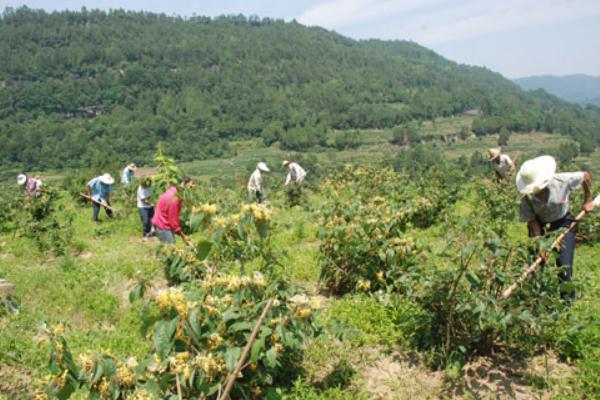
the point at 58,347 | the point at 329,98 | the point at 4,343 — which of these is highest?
the point at 329,98

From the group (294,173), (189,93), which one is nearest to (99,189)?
(294,173)

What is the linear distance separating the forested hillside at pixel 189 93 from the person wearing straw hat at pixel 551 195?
84724mm

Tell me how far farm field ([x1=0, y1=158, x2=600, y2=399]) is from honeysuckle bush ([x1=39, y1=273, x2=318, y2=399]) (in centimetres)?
6

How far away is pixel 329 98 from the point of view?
135 meters

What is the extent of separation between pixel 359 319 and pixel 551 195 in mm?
2247

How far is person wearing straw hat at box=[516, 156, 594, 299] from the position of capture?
4188 mm

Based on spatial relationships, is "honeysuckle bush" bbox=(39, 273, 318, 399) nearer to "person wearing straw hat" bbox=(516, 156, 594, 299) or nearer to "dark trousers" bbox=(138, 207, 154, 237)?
"person wearing straw hat" bbox=(516, 156, 594, 299)

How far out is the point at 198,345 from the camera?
297 cm

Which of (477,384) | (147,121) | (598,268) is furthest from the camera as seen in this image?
(147,121)

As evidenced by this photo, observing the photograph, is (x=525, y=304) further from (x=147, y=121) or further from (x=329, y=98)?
(x=329, y=98)

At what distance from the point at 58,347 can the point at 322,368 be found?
90.0 inches

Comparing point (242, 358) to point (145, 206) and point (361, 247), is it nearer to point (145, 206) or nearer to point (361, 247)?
point (361, 247)

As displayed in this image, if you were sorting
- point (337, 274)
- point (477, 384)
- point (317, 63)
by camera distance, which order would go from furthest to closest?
point (317, 63)
point (337, 274)
point (477, 384)

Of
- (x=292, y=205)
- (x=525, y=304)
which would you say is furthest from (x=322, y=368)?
(x=292, y=205)
